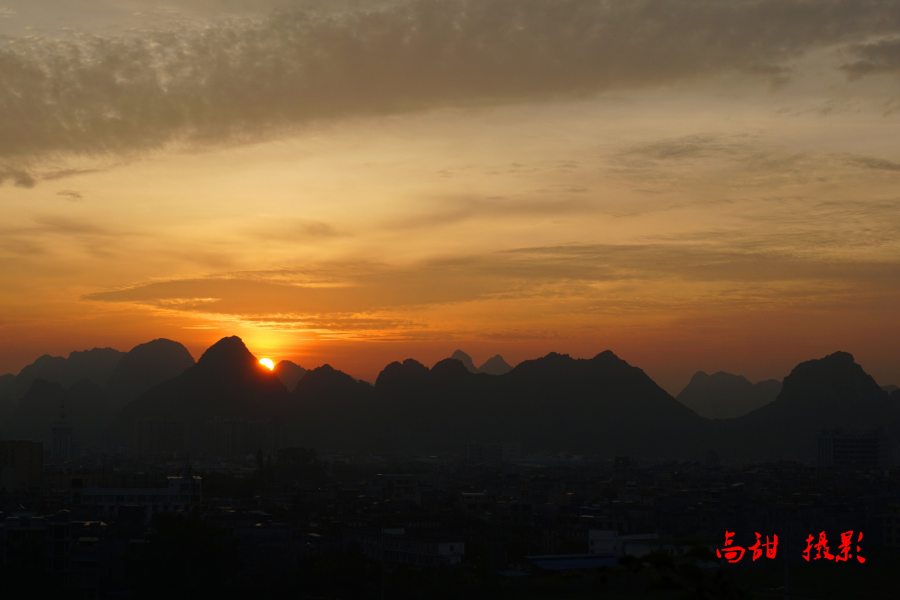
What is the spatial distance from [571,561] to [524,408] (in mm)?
139087

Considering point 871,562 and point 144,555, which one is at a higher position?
point 144,555

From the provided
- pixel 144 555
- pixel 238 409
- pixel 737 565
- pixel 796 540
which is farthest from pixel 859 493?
pixel 238 409

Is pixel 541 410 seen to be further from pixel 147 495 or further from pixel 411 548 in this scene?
pixel 411 548

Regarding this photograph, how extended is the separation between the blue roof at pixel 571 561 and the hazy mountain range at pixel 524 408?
12345 centimetres

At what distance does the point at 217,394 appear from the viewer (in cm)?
17550

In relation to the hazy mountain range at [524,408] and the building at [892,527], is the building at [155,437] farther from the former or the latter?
the building at [892,527]

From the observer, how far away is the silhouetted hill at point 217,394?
17250 cm

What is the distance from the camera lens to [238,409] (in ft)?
569

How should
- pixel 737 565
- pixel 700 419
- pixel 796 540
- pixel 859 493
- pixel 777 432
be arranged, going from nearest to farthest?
1. pixel 737 565
2. pixel 796 540
3. pixel 859 493
4. pixel 777 432
5. pixel 700 419

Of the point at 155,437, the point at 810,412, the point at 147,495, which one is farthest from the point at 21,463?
the point at 810,412

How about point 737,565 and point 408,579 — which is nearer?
point 408,579

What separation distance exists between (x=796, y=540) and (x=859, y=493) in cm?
1719

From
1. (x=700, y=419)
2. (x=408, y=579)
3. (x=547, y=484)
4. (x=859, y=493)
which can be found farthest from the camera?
(x=700, y=419)

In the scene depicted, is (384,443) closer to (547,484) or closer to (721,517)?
(547,484)
